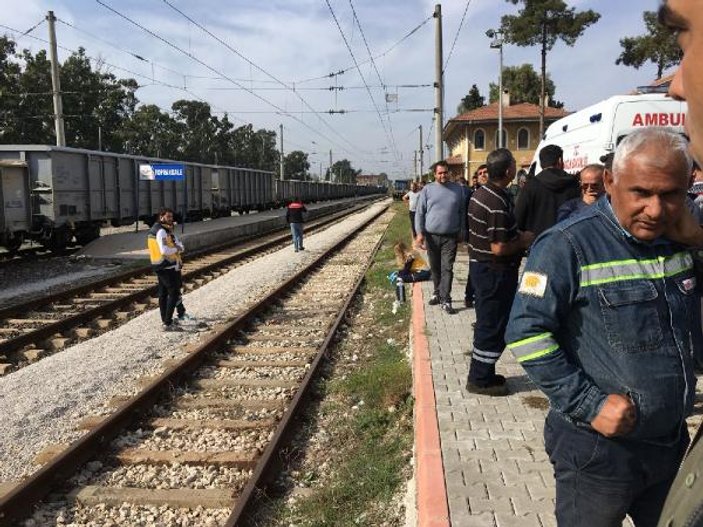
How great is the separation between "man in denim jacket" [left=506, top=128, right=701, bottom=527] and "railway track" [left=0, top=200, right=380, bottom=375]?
6838 mm

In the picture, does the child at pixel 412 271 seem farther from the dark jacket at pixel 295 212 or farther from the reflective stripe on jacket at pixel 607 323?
the dark jacket at pixel 295 212

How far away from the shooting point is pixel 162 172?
20.0 metres

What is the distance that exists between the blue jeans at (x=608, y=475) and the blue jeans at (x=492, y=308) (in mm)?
2935

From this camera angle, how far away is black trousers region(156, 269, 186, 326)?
8.80 metres

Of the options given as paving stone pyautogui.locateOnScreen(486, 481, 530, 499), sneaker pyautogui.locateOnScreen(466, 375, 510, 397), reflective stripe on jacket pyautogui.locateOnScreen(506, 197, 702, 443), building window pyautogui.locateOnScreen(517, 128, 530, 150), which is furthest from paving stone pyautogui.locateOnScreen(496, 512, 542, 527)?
building window pyautogui.locateOnScreen(517, 128, 530, 150)

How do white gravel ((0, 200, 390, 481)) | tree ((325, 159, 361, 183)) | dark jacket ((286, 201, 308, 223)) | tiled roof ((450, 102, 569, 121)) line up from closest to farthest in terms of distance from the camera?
white gravel ((0, 200, 390, 481)) < dark jacket ((286, 201, 308, 223)) < tiled roof ((450, 102, 569, 121)) < tree ((325, 159, 361, 183))

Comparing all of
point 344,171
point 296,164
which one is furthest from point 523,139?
point 344,171

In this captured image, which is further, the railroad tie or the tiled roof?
the tiled roof

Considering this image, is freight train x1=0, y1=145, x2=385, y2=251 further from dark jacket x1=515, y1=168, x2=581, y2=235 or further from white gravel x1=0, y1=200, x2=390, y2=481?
dark jacket x1=515, y1=168, x2=581, y2=235

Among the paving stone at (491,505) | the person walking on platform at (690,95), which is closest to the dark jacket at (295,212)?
the paving stone at (491,505)

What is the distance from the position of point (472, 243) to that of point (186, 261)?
1273 centimetres

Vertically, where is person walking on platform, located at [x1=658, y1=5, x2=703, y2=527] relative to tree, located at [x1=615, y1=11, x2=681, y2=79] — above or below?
below

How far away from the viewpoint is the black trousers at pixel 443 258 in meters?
8.20

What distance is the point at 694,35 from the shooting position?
36.2 inches
